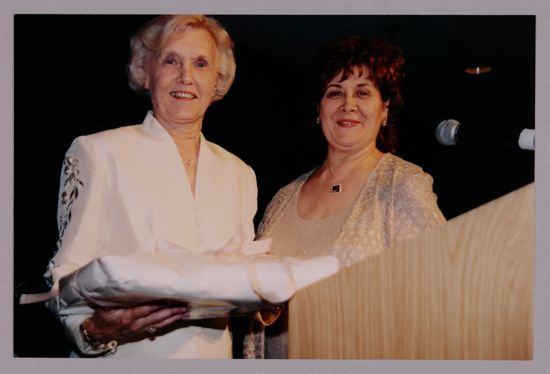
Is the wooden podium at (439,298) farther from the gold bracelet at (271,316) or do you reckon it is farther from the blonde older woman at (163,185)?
the blonde older woman at (163,185)

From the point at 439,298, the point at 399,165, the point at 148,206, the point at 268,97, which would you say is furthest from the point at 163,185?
the point at 439,298

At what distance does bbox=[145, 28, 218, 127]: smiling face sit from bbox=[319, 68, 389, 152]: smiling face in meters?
0.32

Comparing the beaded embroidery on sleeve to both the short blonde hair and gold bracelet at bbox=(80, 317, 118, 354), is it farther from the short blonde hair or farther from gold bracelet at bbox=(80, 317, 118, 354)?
the short blonde hair

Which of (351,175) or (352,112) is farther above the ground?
(352,112)

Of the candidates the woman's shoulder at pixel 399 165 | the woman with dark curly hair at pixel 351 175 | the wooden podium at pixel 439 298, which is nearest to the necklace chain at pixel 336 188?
the woman with dark curly hair at pixel 351 175

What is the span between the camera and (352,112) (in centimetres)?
171

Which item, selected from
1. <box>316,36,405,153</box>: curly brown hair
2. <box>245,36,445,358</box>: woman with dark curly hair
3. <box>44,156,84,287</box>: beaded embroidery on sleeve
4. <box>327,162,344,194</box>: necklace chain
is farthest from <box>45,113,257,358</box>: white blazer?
<box>316,36,405,153</box>: curly brown hair

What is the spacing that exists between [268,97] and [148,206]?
442mm

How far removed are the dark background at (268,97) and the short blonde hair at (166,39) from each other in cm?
2

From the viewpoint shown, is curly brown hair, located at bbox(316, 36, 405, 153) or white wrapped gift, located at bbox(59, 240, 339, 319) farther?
curly brown hair, located at bbox(316, 36, 405, 153)

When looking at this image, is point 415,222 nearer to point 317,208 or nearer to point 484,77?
point 317,208

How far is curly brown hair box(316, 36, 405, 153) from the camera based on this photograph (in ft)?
5.61

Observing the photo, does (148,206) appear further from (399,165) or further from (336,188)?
(399,165)

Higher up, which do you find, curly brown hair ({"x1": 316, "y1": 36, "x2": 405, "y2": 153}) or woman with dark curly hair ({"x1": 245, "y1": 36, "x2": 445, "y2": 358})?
curly brown hair ({"x1": 316, "y1": 36, "x2": 405, "y2": 153})
